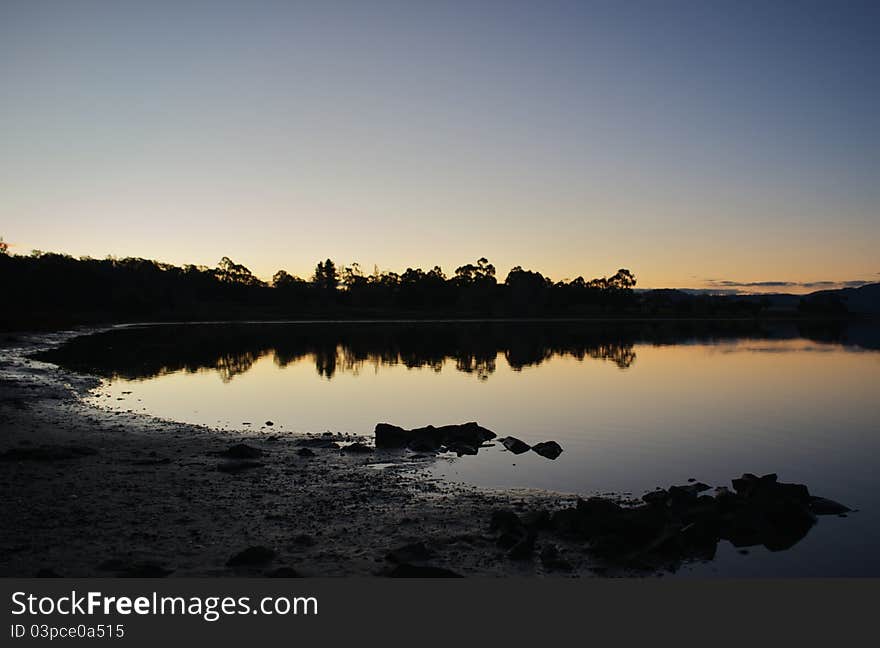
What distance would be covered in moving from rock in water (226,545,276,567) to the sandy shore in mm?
57

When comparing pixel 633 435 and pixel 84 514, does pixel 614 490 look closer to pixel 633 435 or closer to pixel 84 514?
pixel 633 435

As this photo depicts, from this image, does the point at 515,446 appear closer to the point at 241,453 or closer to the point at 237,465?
the point at 241,453

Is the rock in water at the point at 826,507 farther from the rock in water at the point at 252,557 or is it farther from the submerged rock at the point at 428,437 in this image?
the rock in water at the point at 252,557

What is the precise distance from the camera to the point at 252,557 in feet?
32.2

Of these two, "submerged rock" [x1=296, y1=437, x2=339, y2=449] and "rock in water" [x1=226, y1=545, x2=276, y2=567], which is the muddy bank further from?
"submerged rock" [x1=296, y1=437, x2=339, y2=449]

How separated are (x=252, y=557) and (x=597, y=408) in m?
22.6

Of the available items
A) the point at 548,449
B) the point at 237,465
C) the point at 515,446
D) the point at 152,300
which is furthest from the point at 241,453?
the point at 152,300

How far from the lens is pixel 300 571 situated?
9625 millimetres

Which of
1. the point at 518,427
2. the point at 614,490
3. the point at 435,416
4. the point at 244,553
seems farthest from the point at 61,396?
the point at 614,490

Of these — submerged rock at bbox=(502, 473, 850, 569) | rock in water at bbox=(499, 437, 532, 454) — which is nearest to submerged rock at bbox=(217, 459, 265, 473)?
submerged rock at bbox=(502, 473, 850, 569)

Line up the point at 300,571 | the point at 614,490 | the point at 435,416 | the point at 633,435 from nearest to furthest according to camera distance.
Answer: the point at 300,571
the point at 614,490
the point at 633,435
the point at 435,416

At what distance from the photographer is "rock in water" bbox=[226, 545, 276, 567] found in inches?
382

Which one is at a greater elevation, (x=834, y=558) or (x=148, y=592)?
(x=148, y=592)

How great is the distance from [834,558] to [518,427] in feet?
45.4
